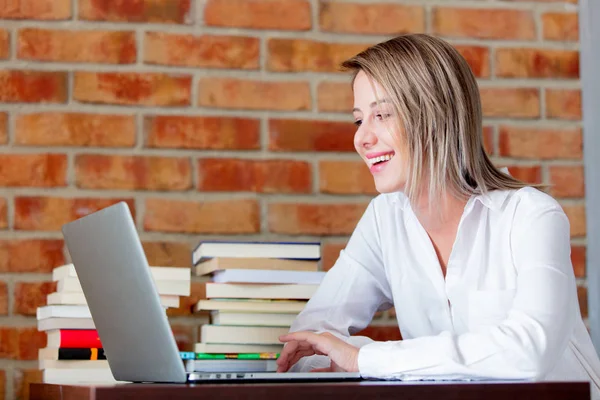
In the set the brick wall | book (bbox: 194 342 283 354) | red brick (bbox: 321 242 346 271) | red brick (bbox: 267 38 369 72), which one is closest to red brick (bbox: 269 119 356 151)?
the brick wall

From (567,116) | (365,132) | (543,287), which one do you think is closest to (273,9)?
(365,132)

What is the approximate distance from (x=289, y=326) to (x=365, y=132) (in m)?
0.43

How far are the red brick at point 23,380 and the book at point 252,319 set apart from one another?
49 centimetres

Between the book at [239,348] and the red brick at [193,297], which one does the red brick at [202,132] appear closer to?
the red brick at [193,297]

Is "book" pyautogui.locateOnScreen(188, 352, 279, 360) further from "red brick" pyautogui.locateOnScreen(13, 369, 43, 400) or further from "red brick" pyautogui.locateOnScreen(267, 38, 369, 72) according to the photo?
"red brick" pyautogui.locateOnScreen(267, 38, 369, 72)

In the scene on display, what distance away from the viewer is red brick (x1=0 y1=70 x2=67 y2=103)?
2.03 m

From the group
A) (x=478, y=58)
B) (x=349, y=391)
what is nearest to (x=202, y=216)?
(x=478, y=58)

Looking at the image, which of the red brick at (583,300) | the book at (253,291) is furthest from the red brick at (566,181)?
the book at (253,291)

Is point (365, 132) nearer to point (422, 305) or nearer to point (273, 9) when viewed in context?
point (422, 305)

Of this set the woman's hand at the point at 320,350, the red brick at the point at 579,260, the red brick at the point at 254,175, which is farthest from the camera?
the red brick at the point at 579,260

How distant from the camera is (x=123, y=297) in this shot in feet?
3.90

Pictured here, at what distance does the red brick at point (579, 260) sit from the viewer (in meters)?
2.20

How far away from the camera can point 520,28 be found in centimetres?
224

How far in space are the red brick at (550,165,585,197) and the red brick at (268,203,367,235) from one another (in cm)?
50
